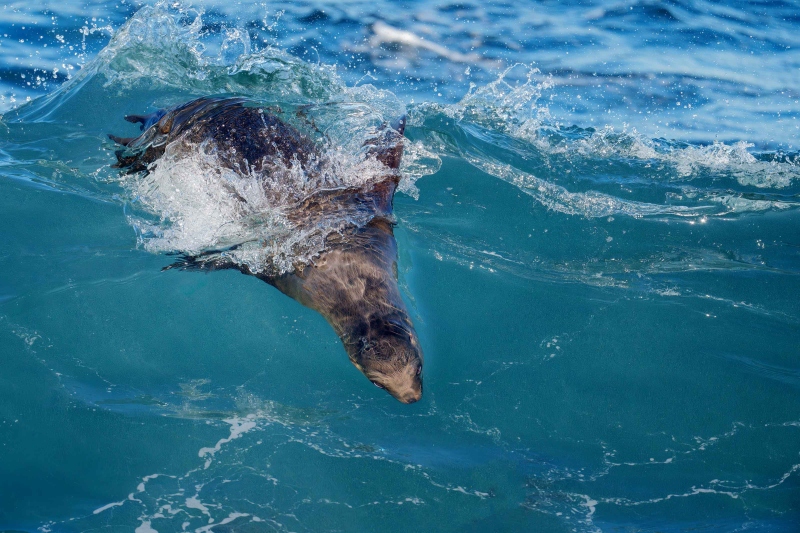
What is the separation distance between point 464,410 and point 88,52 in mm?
9077

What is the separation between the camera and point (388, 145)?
6824 mm

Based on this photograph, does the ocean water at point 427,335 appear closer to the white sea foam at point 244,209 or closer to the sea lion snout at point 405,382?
the white sea foam at point 244,209

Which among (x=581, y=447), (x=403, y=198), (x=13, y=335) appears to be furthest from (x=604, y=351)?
(x=13, y=335)

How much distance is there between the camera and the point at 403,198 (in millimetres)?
7270

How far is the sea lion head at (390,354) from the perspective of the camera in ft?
15.2

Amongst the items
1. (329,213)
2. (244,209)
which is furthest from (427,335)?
(244,209)

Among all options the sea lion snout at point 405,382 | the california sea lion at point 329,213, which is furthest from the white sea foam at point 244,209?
the sea lion snout at point 405,382

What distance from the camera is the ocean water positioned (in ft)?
16.6

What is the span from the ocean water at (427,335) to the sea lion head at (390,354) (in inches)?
32.0

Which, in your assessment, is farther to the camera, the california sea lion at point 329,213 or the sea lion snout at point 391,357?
the california sea lion at point 329,213

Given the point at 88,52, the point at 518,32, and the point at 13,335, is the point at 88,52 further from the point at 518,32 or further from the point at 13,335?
the point at 518,32

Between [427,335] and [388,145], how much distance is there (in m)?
2.07

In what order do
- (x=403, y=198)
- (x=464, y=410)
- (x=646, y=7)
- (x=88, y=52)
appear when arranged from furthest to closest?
1. (x=646, y=7)
2. (x=88, y=52)
3. (x=403, y=198)
4. (x=464, y=410)

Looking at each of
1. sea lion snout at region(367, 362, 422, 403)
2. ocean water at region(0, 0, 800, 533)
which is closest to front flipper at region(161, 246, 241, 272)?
ocean water at region(0, 0, 800, 533)
